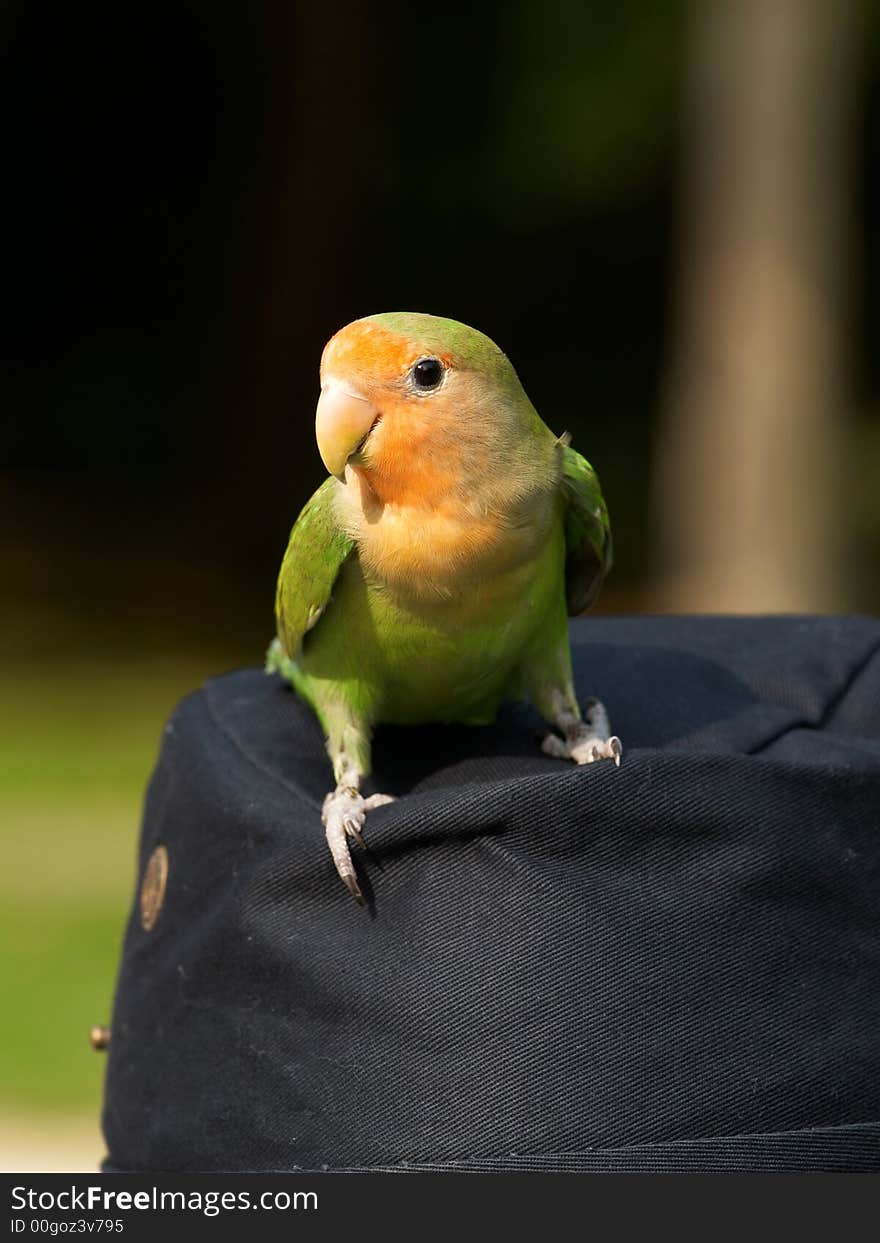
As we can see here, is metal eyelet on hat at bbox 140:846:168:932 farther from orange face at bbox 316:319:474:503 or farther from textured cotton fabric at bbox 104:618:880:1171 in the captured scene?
orange face at bbox 316:319:474:503


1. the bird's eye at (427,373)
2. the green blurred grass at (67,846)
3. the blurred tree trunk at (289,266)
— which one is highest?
the bird's eye at (427,373)

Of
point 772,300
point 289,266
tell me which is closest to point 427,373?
point 772,300

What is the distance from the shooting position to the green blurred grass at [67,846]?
16.4 feet

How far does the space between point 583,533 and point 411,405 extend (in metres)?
0.43

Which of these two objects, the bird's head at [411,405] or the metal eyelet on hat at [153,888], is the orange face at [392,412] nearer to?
the bird's head at [411,405]

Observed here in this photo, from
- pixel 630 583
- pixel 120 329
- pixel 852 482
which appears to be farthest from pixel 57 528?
pixel 852 482

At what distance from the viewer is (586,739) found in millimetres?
2211

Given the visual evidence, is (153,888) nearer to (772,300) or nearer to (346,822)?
(346,822)

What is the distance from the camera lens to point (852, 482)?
446 inches

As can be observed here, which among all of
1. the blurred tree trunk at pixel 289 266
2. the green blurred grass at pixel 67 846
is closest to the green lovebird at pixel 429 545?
the green blurred grass at pixel 67 846

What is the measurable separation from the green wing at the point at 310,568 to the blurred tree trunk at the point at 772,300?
5.44 m

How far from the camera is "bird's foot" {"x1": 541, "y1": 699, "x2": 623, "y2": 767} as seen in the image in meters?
2.16

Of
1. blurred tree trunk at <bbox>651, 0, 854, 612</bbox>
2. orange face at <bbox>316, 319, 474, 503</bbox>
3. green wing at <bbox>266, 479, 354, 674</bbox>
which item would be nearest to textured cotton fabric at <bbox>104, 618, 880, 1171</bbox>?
green wing at <bbox>266, 479, 354, 674</bbox>

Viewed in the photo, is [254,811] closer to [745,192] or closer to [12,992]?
[12,992]
